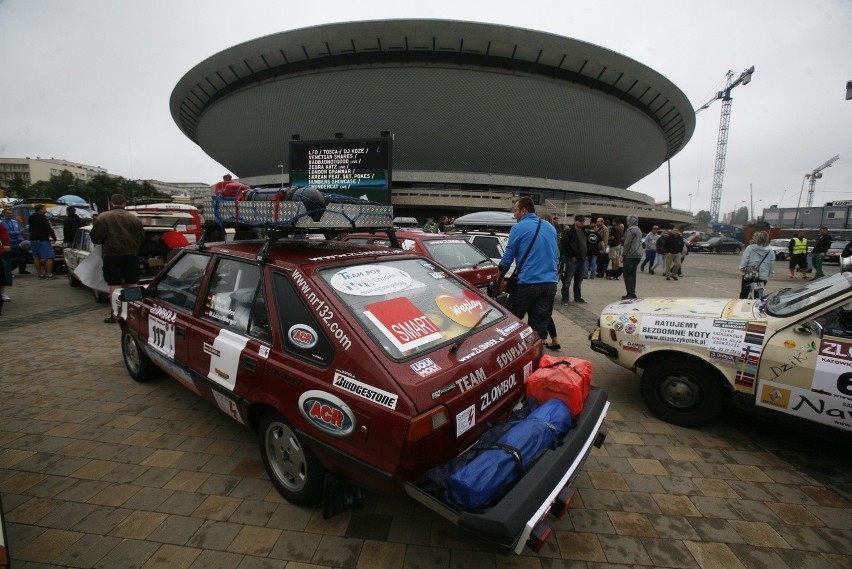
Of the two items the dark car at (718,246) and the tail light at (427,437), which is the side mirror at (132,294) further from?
the dark car at (718,246)

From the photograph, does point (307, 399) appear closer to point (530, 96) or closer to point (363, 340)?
point (363, 340)

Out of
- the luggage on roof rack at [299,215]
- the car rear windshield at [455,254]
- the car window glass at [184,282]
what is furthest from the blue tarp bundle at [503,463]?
the car rear windshield at [455,254]

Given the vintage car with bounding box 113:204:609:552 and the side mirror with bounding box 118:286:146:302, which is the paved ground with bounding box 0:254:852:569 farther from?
the side mirror with bounding box 118:286:146:302

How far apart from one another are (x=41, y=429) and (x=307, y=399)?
9.84ft

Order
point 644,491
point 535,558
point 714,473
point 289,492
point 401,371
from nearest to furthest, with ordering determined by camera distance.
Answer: point 401,371 → point 535,558 → point 289,492 → point 644,491 → point 714,473

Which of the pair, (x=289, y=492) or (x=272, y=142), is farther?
(x=272, y=142)

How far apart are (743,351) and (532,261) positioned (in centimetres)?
201

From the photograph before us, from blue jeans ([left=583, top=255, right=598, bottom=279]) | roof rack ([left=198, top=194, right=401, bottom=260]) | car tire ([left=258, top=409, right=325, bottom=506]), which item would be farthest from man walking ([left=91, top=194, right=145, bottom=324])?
blue jeans ([left=583, top=255, right=598, bottom=279])

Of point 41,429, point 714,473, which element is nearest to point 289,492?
point 41,429

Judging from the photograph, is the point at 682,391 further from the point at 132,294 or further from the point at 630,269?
the point at 630,269

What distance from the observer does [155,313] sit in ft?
11.4

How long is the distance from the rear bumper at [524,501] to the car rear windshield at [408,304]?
0.76m

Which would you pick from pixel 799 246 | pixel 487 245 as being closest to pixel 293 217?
pixel 487 245

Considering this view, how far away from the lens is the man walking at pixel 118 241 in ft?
19.4
